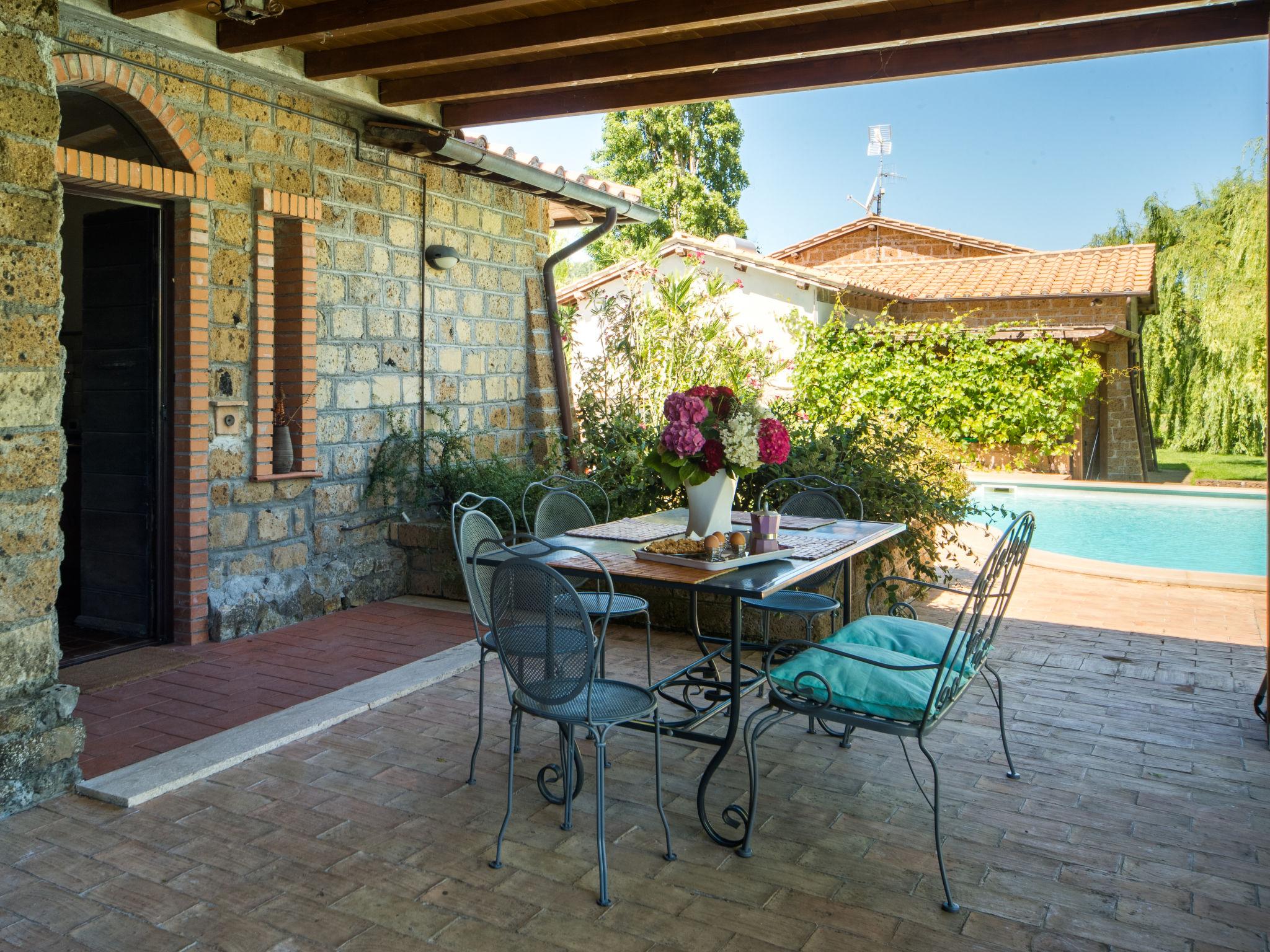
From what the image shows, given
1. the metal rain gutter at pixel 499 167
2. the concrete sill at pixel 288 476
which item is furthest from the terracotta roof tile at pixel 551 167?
the concrete sill at pixel 288 476

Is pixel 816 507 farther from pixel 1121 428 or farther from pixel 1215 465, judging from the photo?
pixel 1215 465

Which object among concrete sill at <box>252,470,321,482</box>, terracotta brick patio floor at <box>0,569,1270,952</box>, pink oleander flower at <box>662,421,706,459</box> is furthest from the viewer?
concrete sill at <box>252,470,321,482</box>

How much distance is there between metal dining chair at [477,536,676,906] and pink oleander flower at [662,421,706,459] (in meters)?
0.56

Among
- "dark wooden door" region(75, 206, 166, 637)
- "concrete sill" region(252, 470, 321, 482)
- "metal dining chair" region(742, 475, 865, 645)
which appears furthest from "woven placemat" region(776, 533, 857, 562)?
"dark wooden door" region(75, 206, 166, 637)

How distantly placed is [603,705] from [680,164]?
21.4 metres

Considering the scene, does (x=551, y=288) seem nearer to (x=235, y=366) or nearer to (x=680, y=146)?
(x=235, y=366)

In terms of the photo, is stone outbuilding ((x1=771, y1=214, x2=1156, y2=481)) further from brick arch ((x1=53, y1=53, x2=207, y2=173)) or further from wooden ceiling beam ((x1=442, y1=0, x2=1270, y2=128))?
brick arch ((x1=53, y1=53, x2=207, y2=173))

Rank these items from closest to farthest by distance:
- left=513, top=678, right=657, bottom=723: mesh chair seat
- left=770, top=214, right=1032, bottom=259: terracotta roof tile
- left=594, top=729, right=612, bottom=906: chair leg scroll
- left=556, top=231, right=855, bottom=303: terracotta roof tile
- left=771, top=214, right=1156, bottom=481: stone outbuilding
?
left=594, top=729, right=612, bottom=906: chair leg scroll → left=513, top=678, right=657, bottom=723: mesh chair seat → left=556, top=231, right=855, bottom=303: terracotta roof tile → left=771, top=214, right=1156, bottom=481: stone outbuilding → left=770, top=214, right=1032, bottom=259: terracotta roof tile

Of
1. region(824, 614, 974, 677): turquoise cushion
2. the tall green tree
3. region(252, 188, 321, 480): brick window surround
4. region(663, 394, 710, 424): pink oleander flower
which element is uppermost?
the tall green tree

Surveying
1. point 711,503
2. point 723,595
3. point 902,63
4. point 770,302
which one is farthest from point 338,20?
point 770,302

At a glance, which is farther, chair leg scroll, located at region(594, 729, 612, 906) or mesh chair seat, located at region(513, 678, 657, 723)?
mesh chair seat, located at region(513, 678, 657, 723)

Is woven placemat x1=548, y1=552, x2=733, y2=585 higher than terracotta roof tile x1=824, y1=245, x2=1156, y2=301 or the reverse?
the reverse

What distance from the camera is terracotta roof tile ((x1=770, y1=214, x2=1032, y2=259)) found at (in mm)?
18844

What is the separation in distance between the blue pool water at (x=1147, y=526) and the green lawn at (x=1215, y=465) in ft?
9.70
